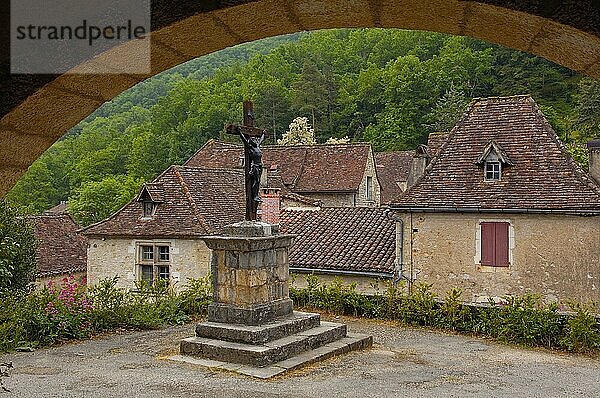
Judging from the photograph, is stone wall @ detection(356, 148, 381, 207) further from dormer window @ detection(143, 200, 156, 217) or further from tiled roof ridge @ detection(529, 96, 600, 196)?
tiled roof ridge @ detection(529, 96, 600, 196)

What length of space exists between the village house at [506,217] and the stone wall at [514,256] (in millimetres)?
22

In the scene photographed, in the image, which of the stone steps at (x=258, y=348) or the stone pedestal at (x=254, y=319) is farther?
the stone pedestal at (x=254, y=319)

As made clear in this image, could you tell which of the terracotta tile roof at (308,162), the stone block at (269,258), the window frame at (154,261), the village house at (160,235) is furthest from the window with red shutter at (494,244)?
the terracotta tile roof at (308,162)

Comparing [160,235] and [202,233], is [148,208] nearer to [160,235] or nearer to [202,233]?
[160,235]

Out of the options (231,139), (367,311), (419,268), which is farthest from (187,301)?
(231,139)

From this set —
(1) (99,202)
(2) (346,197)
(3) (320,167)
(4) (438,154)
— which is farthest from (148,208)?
(1) (99,202)

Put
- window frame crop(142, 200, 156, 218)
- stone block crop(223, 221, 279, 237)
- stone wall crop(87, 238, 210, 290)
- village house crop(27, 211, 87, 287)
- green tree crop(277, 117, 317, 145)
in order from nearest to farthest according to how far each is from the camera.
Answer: stone block crop(223, 221, 279, 237), stone wall crop(87, 238, 210, 290), window frame crop(142, 200, 156, 218), village house crop(27, 211, 87, 287), green tree crop(277, 117, 317, 145)

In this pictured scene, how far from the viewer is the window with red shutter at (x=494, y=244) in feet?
48.6

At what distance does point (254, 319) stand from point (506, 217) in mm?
7457

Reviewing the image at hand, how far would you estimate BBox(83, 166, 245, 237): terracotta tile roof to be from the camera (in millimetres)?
19562

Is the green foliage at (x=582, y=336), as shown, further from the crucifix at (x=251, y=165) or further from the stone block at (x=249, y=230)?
the crucifix at (x=251, y=165)

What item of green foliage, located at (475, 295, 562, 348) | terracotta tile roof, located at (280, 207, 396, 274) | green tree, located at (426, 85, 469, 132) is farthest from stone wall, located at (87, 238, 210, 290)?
green tree, located at (426, 85, 469, 132)

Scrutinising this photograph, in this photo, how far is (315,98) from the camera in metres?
54.9

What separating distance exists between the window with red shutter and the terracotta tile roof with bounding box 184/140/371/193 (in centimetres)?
1475
